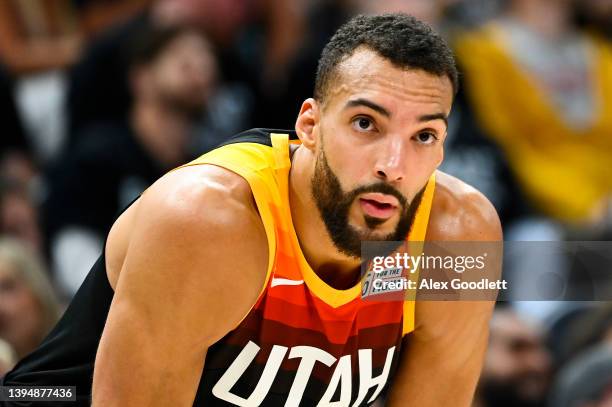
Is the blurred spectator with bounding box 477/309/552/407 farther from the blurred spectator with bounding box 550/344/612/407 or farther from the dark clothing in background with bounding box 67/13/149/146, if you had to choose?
the dark clothing in background with bounding box 67/13/149/146

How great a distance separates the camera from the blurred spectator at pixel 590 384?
549cm

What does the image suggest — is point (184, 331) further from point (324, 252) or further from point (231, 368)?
point (324, 252)

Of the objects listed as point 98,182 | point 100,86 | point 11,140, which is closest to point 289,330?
point 98,182

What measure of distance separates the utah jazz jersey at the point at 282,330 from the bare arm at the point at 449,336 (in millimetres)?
65

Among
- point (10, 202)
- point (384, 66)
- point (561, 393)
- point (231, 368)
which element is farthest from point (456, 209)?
point (10, 202)

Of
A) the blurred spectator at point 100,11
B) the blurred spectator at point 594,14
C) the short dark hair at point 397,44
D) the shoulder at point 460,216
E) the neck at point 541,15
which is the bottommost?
the shoulder at point 460,216

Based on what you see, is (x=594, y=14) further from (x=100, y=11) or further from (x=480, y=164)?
(x=100, y=11)

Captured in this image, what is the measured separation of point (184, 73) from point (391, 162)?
400 centimetres

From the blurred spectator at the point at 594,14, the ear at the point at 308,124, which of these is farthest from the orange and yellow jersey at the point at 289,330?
the blurred spectator at the point at 594,14

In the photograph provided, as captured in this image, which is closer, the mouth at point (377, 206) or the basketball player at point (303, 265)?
the basketball player at point (303, 265)

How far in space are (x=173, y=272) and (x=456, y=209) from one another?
103cm

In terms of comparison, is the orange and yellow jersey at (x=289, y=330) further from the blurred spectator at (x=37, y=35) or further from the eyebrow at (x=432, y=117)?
the blurred spectator at (x=37, y=35)

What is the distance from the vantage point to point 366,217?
3398 millimetres

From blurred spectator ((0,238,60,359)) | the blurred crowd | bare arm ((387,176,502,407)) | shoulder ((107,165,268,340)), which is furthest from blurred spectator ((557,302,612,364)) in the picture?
shoulder ((107,165,268,340))
